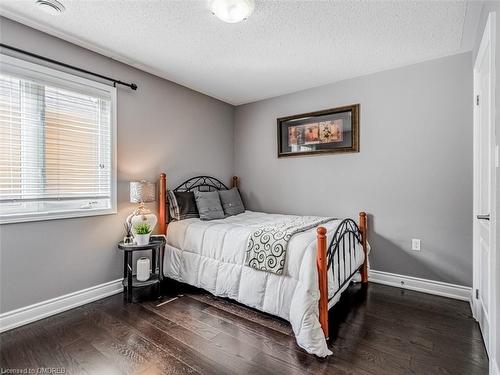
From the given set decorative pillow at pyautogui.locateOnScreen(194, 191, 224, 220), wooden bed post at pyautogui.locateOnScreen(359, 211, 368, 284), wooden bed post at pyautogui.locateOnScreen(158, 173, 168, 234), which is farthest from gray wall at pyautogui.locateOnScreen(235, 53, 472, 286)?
wooden bed post at pyautogui.locateOnScreen(158, 173, 168, 234)

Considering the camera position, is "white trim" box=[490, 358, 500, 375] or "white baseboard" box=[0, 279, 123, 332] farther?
"white baseboard" box=[0, 279, 123, 332]

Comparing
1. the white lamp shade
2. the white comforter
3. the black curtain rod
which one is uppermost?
the black curtain rod

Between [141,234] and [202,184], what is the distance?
4.46 ft

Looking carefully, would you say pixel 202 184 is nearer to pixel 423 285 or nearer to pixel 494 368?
pixel 423 285

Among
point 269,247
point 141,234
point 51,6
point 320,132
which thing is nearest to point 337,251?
point 269,247

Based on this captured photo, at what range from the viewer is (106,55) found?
2701 mm

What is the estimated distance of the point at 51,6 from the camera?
193cm

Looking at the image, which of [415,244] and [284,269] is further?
[415,244]

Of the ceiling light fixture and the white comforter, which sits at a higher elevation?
the ceiling light fixture

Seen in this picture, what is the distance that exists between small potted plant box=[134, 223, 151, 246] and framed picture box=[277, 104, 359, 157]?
6.96ft

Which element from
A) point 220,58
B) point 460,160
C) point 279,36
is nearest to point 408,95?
point 460,160

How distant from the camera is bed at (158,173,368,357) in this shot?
186cm

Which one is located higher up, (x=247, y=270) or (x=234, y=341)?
(x=247, y=270)

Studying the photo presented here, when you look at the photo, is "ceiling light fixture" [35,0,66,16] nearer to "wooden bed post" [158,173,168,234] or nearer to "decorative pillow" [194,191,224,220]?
"wooden bed post" [158,173,168,234]
